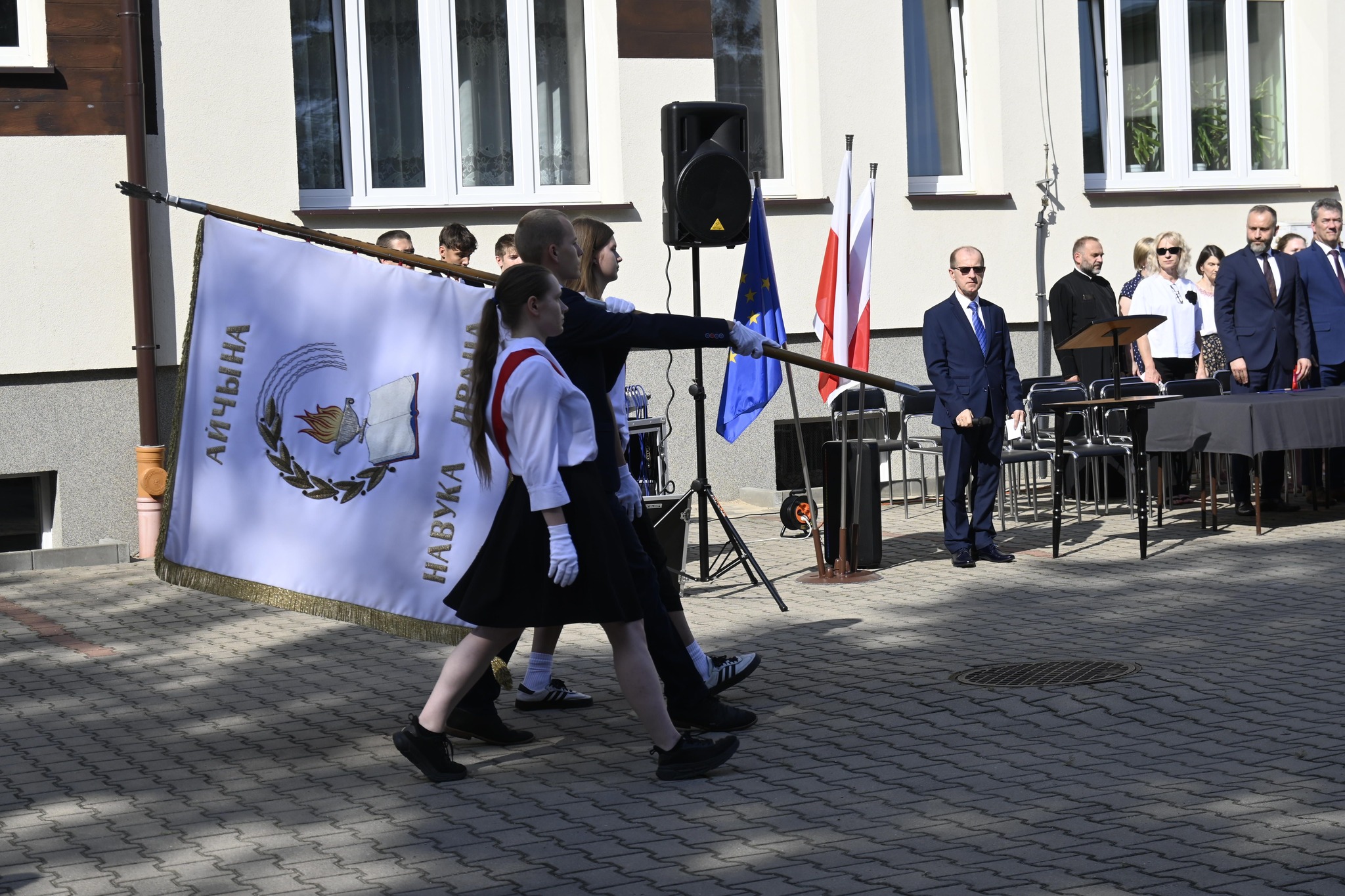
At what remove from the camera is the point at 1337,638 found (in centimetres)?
763

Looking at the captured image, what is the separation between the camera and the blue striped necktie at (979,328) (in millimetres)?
10516

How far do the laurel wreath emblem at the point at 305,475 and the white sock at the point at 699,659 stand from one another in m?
1.32

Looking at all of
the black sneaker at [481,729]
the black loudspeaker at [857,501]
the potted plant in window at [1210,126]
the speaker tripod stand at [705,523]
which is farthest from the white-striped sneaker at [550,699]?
the potted plant in window at [1210,126]

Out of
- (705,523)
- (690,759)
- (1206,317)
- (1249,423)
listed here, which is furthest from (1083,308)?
(690,759)

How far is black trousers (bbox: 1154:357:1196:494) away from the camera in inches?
525

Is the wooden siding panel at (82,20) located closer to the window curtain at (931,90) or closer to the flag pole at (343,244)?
the flag pole at (343,244)

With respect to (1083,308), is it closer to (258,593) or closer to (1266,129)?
(1266,129)

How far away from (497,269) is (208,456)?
668cm

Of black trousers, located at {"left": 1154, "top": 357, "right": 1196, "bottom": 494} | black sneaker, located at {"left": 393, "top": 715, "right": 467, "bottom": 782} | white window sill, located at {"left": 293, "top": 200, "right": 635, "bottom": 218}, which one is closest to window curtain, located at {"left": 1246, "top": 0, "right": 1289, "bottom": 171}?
black trousers, located at {"left": 1154, "top": 357, "right": 1196, "bottom": 494}

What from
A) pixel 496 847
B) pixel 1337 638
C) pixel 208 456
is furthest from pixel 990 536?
pixel 496 847

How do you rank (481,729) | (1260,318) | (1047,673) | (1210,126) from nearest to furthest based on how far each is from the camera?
(481,729) → (1047,673) → (1260,318) → (1210,126)

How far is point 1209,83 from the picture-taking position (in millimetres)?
16750

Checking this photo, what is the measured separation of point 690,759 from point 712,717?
62 centimetres

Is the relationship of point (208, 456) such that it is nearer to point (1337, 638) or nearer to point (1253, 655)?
point (1253, 655)
